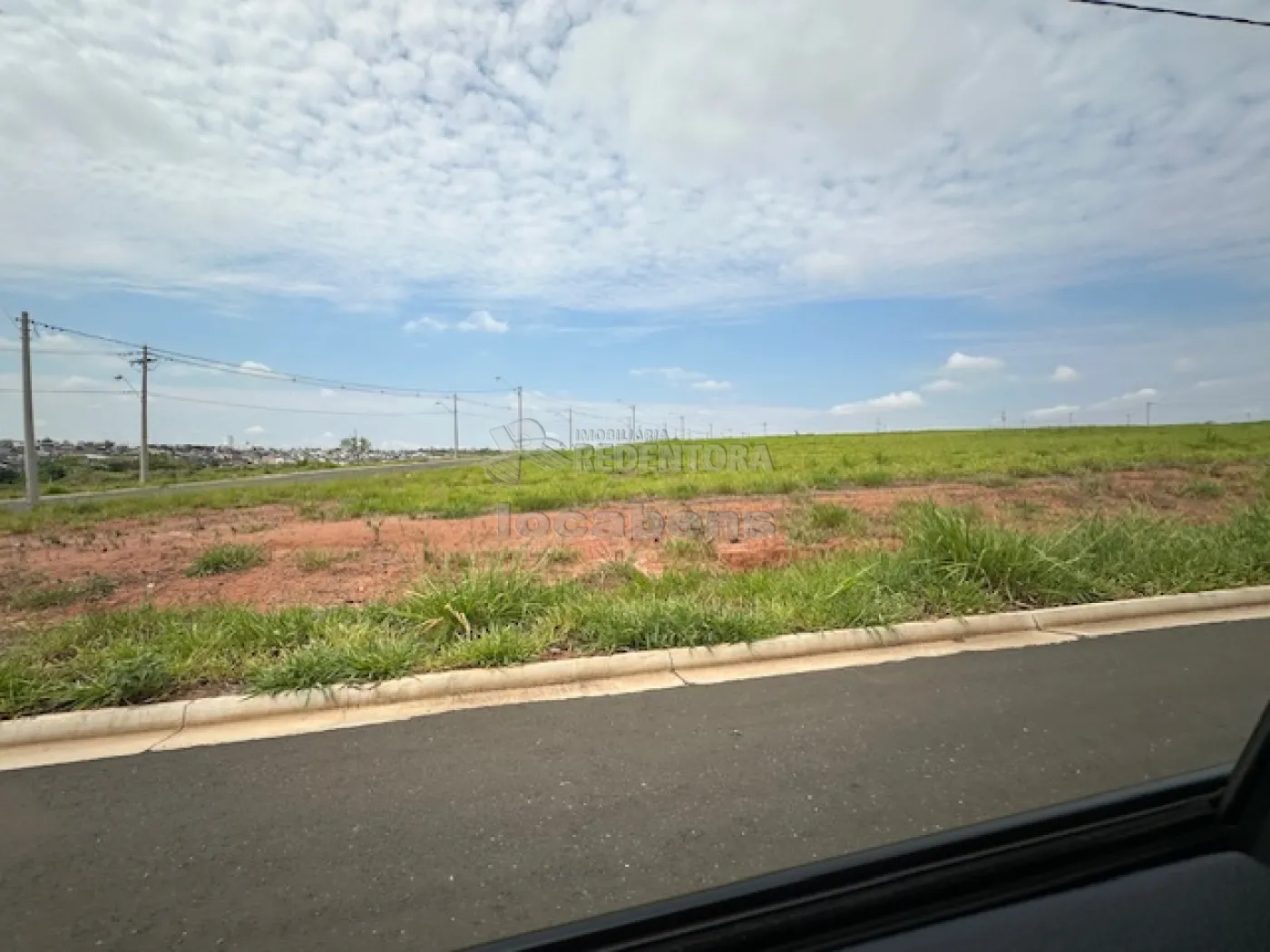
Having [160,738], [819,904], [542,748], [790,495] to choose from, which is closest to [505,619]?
[542,748]

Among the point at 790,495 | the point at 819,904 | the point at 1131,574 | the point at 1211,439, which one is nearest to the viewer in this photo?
the point at 819,904

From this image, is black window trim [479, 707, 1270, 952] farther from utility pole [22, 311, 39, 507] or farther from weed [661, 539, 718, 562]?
utility pole [22, 311, 39, 507]

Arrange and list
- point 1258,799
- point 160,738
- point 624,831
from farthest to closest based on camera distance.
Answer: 1. point 160,738
2. point 624,831
3. point 1258,799

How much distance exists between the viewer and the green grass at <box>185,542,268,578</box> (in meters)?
8.62

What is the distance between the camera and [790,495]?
54.0ft

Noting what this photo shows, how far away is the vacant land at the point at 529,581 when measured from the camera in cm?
466

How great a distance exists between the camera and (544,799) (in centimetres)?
306

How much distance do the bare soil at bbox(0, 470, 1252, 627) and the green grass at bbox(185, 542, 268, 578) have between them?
23 centimetres

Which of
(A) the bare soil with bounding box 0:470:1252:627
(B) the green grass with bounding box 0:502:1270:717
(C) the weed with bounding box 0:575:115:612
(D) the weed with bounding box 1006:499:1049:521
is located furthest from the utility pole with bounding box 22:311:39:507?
(D) the weed with bounding box 1006:499:1049:521

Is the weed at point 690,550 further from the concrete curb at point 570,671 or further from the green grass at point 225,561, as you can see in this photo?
the green grass at point 225,561

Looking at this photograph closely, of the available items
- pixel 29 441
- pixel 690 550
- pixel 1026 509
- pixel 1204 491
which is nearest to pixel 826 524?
pixel 690 550

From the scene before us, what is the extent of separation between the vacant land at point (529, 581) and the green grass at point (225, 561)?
0.12 ft

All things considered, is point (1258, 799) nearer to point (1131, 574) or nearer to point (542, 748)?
point (542, 748)

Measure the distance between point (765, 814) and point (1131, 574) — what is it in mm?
5711
